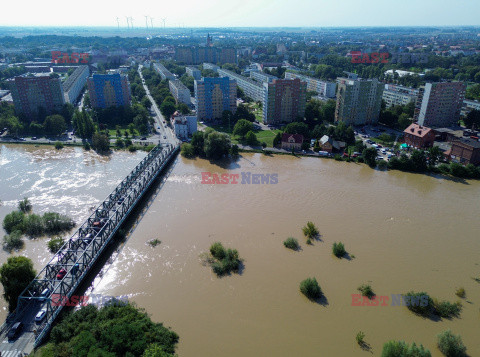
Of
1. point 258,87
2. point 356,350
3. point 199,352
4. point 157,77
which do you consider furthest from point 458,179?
point 157,77

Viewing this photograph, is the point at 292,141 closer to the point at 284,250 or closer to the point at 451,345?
the point at 284,250

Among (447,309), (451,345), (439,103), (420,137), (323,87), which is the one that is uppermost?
(439,103)

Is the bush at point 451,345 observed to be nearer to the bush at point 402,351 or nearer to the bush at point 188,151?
the bush at point 402,351

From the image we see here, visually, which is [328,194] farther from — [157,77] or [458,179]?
[157,77]

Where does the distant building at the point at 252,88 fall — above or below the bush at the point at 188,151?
above

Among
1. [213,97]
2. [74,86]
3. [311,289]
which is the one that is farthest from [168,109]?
[311,289]

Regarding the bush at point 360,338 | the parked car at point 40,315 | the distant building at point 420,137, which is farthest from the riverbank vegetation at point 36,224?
the distant building at point 420,137
